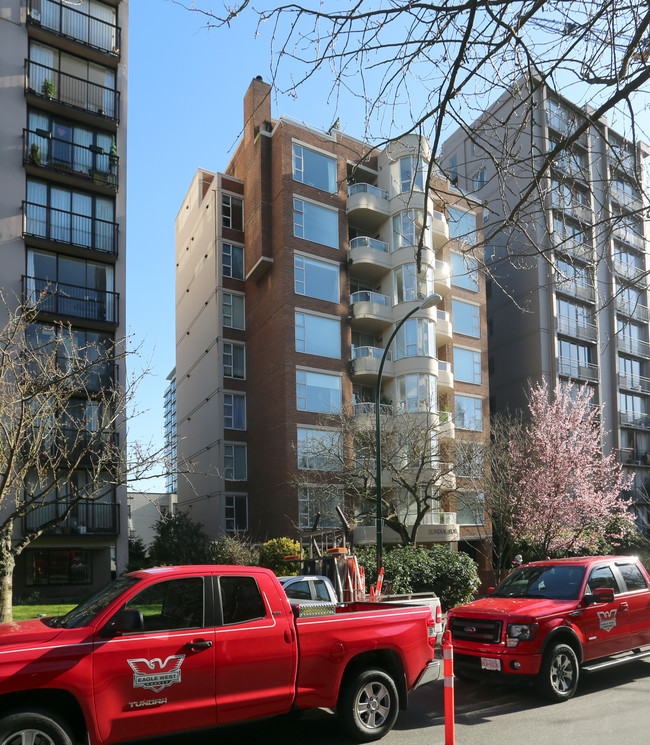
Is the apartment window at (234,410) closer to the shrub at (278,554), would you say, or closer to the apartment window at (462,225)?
the shrub at (278,554)

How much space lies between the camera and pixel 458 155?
40938 mm

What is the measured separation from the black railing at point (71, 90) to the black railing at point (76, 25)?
140 cm

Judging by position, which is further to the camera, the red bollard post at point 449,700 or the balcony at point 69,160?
the balcony at point 69,160

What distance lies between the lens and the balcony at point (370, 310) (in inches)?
1364

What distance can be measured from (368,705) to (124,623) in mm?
2917

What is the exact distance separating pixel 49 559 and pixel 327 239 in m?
19.4

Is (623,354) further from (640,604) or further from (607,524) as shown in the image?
(640,604)

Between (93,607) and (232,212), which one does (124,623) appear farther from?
(232,212)

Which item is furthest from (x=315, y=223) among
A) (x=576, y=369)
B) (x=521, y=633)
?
(x=521, y=633)

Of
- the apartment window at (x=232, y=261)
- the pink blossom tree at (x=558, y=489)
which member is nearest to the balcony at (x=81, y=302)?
the apartment window at (x=232, y=261)

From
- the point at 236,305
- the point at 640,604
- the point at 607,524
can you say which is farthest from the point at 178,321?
the point at 640,604

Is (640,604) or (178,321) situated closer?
(640,604)

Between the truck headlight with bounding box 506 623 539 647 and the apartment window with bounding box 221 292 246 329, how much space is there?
3014 cm

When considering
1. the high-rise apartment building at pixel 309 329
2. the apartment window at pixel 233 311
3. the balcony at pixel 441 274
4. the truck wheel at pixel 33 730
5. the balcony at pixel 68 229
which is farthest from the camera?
the apartment window at pixel 233 311
